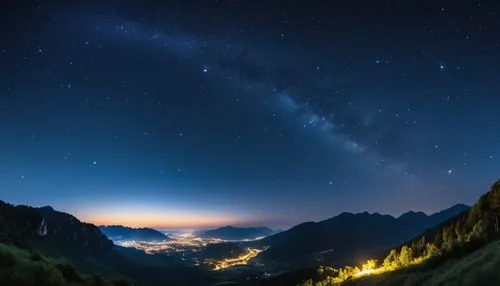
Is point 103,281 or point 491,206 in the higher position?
point 491,206

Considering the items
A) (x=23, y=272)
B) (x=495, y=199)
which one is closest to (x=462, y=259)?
(x=23, y=272)

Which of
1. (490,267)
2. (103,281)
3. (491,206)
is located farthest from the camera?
(491,206)

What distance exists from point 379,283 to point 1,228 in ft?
432

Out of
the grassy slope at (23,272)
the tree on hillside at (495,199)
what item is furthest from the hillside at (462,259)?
the grassy slope at (23,272)

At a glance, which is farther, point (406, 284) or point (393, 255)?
point (393, 255)

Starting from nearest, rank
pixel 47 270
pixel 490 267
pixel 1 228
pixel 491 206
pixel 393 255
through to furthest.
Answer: pixel 490 267
pixel 47 270
pixel 491 206
pixel 393 255
pixel 1 228

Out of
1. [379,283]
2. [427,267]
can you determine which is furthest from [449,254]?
[379,283]

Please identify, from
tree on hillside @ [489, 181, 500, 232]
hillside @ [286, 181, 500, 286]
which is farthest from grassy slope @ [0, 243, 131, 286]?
tree on hillside @ [489, 181, 500, 232]

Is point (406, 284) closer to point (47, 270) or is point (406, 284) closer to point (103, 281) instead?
point (103, 281)

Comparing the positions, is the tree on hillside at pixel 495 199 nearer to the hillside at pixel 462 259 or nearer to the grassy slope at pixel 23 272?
the hillside at pixel 462 259

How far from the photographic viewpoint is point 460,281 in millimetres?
29125

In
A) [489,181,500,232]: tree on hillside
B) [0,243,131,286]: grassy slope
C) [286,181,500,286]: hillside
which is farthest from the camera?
[489,181,500,232]: tree on hillside

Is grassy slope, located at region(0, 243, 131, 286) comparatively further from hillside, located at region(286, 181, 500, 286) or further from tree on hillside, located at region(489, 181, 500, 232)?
tree on hillside, located at region(489, 181, 500, 232)

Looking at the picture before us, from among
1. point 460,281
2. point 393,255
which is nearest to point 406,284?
point 460,281
